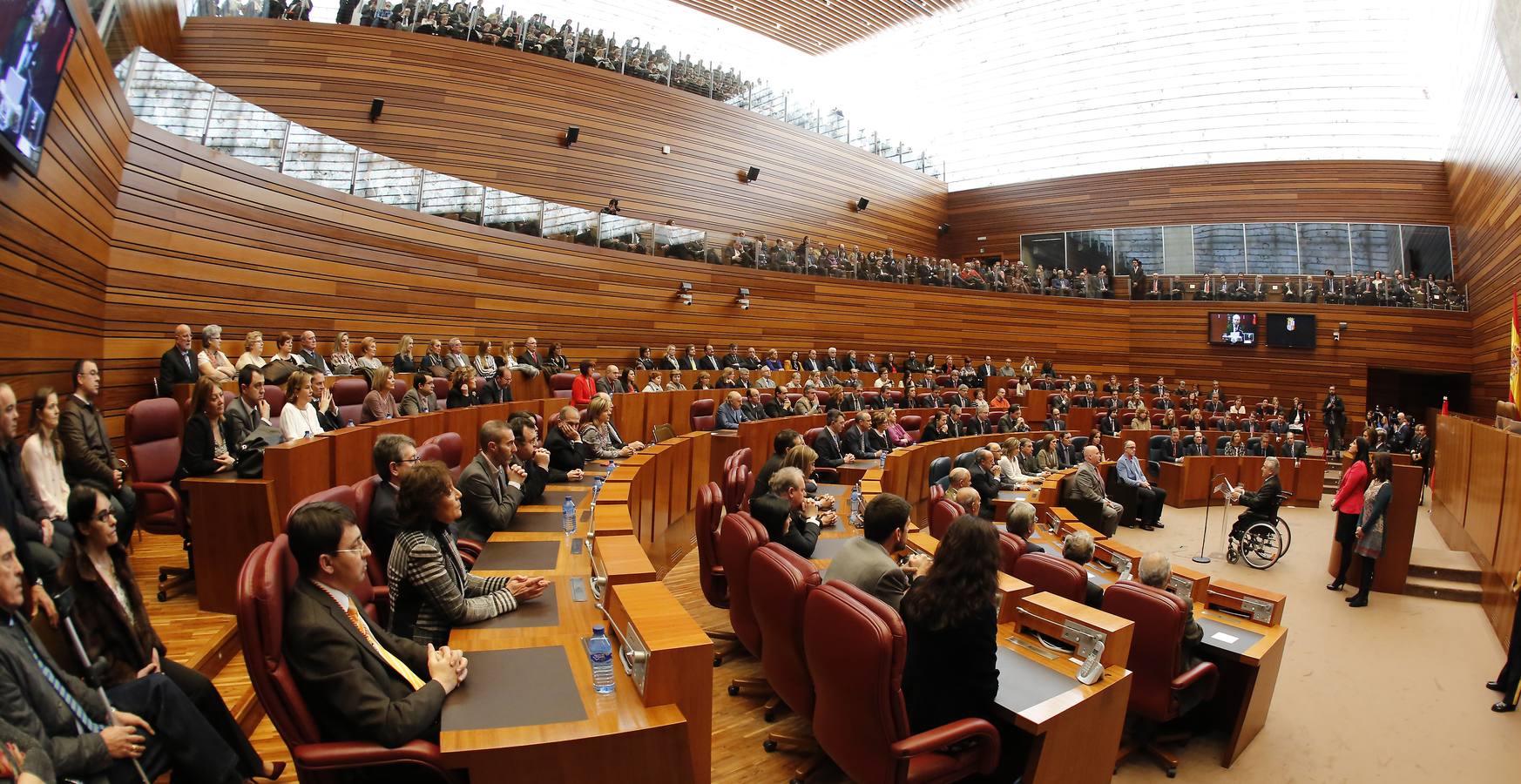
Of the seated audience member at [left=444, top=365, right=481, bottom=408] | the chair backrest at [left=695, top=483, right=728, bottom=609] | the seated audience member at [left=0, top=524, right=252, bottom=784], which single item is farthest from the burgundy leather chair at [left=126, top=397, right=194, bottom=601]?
the chair backrest at [left=695, top=483, right=728, bottom=609]

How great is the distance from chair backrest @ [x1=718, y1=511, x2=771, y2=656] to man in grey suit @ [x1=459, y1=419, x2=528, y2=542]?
3.17 ft

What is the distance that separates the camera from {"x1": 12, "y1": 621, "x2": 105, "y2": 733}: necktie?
171cm

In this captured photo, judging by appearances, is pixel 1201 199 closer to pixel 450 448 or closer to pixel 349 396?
pixel 349 396

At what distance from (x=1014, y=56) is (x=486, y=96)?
520 inches

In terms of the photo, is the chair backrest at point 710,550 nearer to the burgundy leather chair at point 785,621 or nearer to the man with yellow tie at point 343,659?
the burgundy leather chair at point 785,621

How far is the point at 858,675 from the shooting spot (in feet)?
6.91

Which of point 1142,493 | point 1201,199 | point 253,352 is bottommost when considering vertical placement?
point 1142,493

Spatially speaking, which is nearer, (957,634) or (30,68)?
(957,634)

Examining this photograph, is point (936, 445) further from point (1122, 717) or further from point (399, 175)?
point (399, 175)

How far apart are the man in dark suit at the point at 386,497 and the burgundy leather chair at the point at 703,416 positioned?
5.10 m

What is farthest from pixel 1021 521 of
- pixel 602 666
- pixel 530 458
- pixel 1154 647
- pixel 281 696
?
pixel 281 696

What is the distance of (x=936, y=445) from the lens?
8141 mm

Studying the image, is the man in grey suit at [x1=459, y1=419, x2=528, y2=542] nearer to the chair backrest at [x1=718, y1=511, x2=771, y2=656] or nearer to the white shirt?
the chair backrest at [x1=718, y1=511, x2=771, y2=656]

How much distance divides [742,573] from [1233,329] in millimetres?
16365
